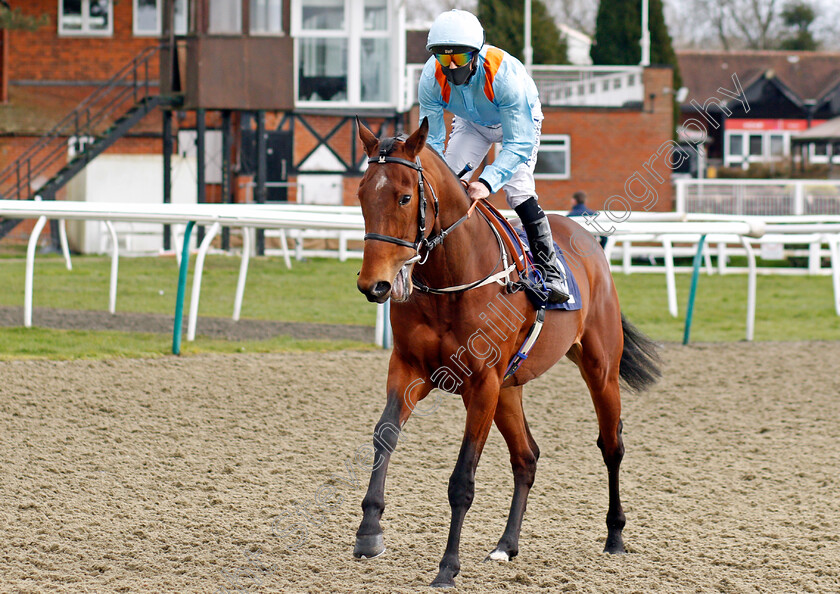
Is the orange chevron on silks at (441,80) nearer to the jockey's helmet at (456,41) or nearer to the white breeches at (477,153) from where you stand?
the jockey's helmet at (456,41)

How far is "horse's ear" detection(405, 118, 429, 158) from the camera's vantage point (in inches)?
139

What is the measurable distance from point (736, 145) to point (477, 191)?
42164 mm

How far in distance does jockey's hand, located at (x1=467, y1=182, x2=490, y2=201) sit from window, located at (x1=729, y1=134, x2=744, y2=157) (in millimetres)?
41266

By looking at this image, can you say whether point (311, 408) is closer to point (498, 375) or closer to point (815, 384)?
point (498, 375)

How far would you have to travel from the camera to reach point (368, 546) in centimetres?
382

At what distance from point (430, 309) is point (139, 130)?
2067cm

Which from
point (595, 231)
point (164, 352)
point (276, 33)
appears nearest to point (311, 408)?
point (164, 352)

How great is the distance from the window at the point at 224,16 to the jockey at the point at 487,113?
14.8 metres

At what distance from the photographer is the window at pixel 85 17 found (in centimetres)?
2364

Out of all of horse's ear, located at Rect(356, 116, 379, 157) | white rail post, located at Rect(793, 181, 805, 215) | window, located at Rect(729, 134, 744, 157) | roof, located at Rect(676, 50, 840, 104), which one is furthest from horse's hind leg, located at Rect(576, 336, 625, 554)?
roof, located at Rect(676, 50, 840, 104)

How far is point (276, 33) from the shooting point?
18.7 metres

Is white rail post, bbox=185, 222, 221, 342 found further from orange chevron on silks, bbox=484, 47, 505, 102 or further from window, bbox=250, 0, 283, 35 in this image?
window, bbox=250, 0, 283, 35

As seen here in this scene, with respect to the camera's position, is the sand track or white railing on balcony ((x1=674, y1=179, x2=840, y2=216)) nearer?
the sand track

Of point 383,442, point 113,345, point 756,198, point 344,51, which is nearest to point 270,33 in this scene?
point 344,51
